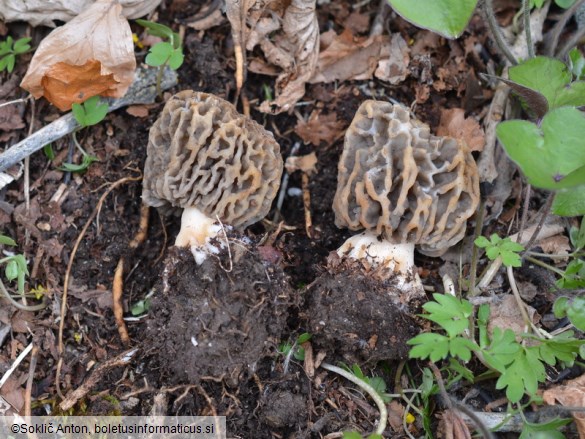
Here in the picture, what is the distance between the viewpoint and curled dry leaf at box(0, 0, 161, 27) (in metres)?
4.57

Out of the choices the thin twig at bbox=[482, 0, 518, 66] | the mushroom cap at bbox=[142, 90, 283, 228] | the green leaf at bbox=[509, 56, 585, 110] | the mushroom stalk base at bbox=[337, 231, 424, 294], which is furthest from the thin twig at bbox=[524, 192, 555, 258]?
the mushroom cap at bbox=[142, 90, 283, 228]

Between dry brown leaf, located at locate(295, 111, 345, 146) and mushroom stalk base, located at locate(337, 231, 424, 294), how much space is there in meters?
0.93

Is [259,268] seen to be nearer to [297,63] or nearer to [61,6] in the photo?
[297,63]

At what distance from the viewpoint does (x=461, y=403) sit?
410 cm

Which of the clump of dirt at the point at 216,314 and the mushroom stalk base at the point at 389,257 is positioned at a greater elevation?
the mushroom stalk base at the point at 389,257

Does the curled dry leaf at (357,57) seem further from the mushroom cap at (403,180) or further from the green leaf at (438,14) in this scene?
the green leaf at (438,14)

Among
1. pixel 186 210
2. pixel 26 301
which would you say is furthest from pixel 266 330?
pixel 26 301

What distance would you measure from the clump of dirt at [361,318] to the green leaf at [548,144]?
1.21m

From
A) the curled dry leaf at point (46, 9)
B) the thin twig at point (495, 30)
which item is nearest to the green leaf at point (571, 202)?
the thin twig at point (495, 30)

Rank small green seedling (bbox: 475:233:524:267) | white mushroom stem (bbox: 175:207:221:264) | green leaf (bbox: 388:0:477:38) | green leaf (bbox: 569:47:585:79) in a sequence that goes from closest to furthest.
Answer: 1. green leaf (bbox: 388:0:477:38)
2. small green seedling (bbox: 475:233:524:267)
3. white mushroom stem (bbox: 175:207:221:264)
4. green leaf (bbox: 569:47:585:79)

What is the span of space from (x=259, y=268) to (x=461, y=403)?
61.7 inches

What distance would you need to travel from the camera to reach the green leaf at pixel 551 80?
4.09 meters

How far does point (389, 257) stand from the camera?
4250mm

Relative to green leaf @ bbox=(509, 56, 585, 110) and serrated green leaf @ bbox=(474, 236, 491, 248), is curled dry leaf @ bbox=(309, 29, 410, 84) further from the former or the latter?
serrated green leaf @ bbox=(474, 236, 491, 248)
